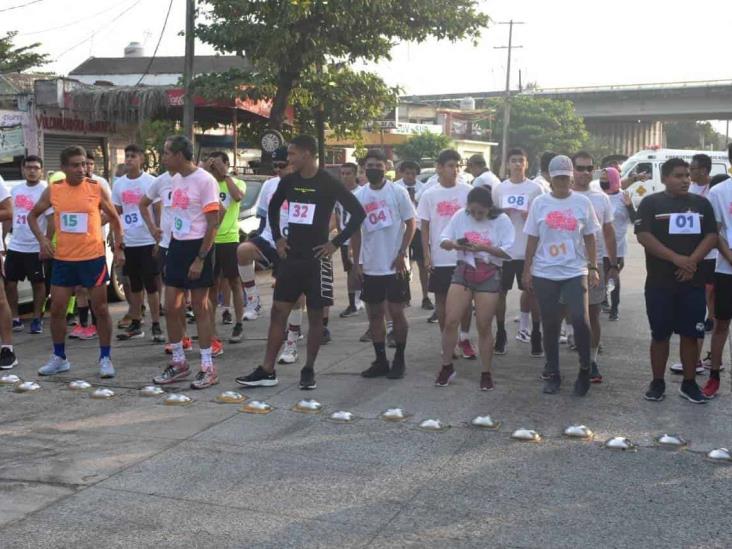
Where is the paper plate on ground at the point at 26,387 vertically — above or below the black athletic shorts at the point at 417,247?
below

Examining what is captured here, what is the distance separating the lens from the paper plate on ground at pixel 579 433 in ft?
19.4

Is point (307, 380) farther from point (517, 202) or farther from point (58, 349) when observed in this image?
point (517, 202)

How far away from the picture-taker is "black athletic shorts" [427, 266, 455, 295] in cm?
816

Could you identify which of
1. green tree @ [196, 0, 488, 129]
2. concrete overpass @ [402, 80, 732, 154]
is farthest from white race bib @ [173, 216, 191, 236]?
concrete overpass @ [402, 80, 732, 154]

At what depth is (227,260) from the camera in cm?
921

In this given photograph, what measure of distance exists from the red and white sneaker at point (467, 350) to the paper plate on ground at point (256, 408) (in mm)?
2465

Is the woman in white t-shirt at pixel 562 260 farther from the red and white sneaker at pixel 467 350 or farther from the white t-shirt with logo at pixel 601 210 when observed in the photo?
the red and white sneaker at pixel 467 350

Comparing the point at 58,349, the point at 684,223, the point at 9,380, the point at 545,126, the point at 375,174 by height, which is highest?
the point at 545,126

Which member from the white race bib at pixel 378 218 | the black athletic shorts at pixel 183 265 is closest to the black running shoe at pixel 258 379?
the black athletic shorts at pixel 183 265

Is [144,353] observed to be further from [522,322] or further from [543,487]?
[543,487]

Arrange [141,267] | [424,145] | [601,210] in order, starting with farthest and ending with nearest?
[424,145] < [141,267] < [601,210]

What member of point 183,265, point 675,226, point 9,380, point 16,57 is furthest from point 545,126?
point 9,380

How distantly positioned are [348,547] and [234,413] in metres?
2.51

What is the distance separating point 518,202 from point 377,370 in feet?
7.52
